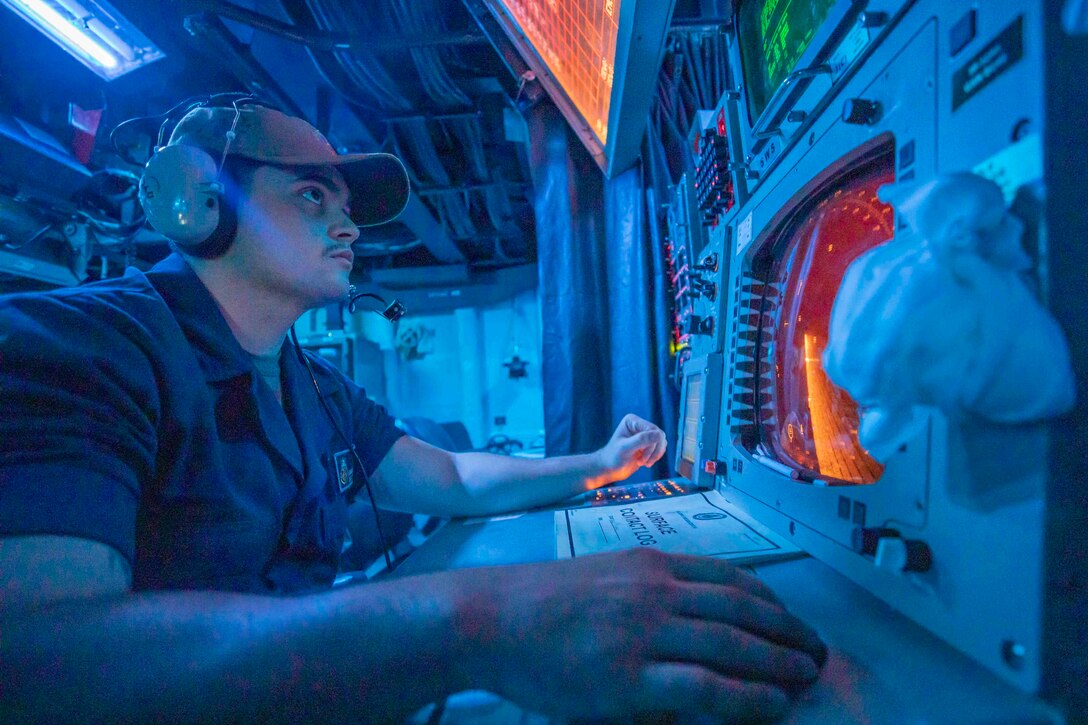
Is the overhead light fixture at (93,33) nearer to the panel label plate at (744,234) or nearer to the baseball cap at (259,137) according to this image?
the baseball cap at (259,137)

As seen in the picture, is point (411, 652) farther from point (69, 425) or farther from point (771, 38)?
point (771, 38)

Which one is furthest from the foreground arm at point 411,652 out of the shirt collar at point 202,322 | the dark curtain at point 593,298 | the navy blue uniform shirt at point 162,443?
the dark curtain at point 593,298

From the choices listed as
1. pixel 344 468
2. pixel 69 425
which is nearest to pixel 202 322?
pixel 69 425

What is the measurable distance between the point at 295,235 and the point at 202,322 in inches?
11.0

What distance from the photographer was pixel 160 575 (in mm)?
650

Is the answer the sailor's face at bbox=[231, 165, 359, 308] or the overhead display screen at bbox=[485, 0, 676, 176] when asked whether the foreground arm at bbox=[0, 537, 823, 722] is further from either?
the overhead display screen at bbox=[485, 0, 676, 176]

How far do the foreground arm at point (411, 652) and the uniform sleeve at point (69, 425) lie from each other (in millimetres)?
86

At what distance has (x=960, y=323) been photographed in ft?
1.09

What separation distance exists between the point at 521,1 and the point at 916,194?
5.03ft

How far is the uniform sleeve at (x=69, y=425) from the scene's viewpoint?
0.44 m

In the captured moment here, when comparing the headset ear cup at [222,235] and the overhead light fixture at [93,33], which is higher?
the overhead light fixture at [93,33]

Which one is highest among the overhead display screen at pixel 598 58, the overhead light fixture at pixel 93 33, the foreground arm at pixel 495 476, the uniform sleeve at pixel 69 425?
the overhead light fixture at pixel 93 33

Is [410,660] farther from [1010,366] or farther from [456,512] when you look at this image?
[456,512]

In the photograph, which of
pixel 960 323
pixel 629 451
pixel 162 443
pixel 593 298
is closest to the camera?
pixel 960 323
